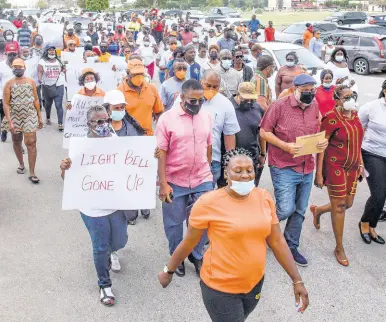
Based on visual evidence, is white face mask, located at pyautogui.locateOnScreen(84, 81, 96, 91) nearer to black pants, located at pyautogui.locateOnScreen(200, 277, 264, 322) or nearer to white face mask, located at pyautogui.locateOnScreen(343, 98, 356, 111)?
white face mask, located at pyautogui.locateOnScreen(343, 98, 356, 111)

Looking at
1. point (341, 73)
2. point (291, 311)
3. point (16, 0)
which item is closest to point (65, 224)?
point (291, 311)

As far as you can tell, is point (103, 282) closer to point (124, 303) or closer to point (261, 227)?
point (124, 303)

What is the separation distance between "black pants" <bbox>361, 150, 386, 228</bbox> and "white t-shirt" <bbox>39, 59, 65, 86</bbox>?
6256mm

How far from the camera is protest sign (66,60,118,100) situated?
934 cm

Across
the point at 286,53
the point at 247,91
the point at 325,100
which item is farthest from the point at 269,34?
the point at 247,91

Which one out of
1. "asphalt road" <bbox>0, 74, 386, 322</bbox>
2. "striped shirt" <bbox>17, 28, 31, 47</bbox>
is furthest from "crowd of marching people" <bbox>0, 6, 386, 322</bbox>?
"striped shirt" <bbox>17, 28, 31, 47</bbox>

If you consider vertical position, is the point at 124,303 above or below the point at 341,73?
below

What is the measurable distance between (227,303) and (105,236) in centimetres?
147

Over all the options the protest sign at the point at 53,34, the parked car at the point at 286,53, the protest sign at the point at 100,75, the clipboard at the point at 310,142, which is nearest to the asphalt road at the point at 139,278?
the clipboard at the point at 310,142

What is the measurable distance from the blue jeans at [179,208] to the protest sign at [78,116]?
103 inches

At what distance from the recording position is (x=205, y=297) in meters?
3.32

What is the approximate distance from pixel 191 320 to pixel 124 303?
62 centimetres

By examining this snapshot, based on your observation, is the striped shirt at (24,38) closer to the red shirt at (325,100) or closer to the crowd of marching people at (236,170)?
the crowd of marching people at (236,170)

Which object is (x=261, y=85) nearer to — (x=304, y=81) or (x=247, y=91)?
(x=247, y=91)
